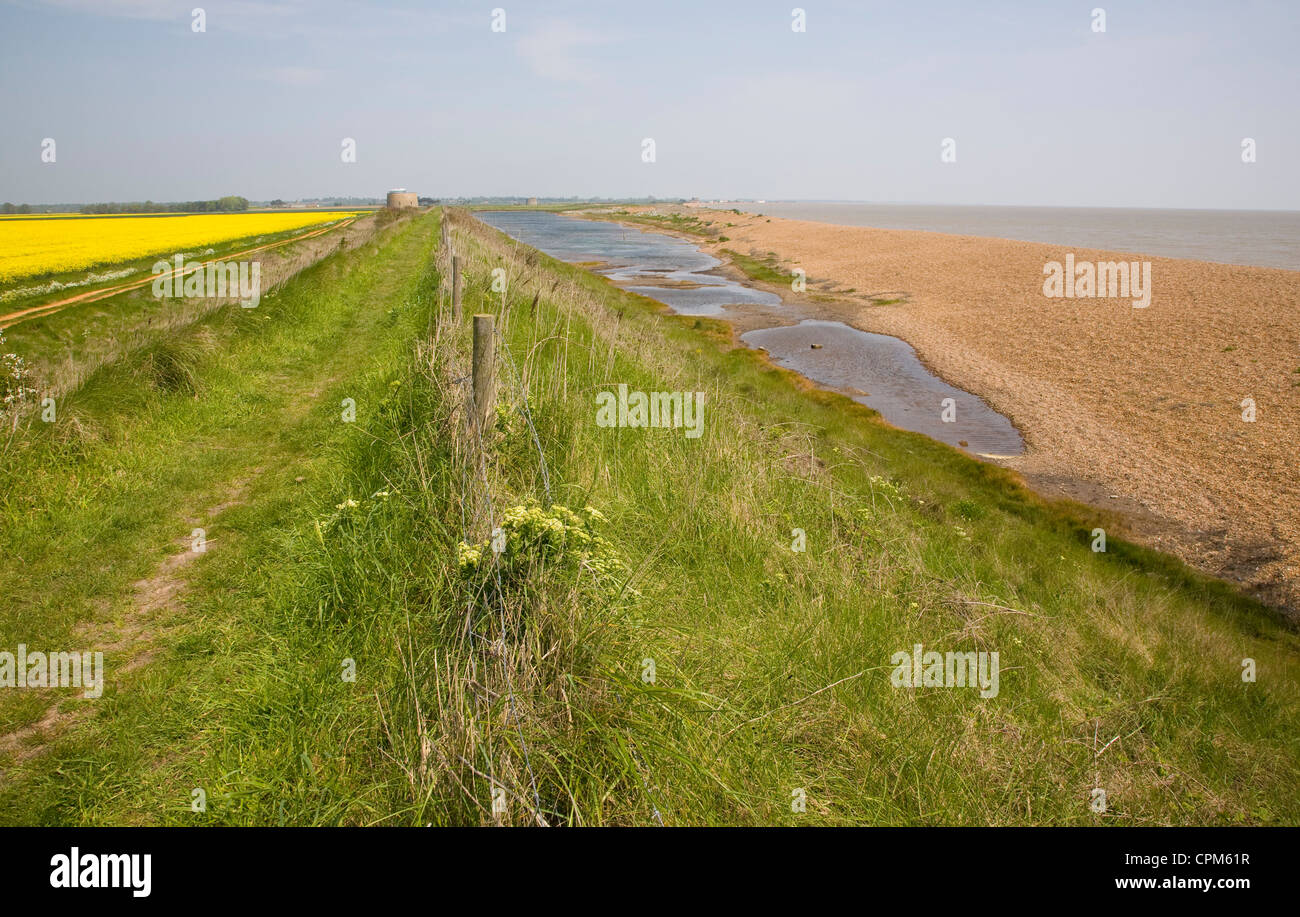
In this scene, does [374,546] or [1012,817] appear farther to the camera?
[374,546]

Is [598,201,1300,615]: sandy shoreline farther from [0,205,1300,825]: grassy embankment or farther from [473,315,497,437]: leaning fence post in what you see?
[473,315,497,437]: leaning fence post

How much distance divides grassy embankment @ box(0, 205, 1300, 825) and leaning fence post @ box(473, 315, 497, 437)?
1.34 feet

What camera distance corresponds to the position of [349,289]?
19.0 metres

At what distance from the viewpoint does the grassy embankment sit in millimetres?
3203

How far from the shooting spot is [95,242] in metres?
34.2

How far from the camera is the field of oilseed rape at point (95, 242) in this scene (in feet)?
85.6

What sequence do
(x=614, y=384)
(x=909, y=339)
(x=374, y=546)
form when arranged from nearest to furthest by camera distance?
(x=374, y=546)
(x=614, y=384)
(x=909, y=339)

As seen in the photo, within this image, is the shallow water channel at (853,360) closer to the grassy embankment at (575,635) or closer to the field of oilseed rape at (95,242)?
the grassy embankment at (575,635)

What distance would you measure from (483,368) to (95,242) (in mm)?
39924

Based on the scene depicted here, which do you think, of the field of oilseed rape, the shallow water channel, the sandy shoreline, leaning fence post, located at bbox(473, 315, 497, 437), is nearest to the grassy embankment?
leaning fence post, located at bbox(473, 315, 497, 437)

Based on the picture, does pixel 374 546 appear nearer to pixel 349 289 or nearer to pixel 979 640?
pixel 979 640

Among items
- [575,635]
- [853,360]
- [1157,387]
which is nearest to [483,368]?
[575,635]
